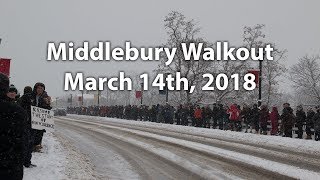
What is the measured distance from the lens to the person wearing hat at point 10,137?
4.16 m

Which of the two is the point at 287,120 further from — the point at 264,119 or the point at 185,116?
the point at 185,116

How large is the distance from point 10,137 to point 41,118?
6.67 meters

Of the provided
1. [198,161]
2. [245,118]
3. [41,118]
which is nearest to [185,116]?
[245,118]

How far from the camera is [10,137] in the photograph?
169 inches

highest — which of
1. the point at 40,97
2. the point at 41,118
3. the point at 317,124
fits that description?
the point at 40,97

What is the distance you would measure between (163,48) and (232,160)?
3607cm

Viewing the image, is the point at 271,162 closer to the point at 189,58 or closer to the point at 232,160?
the point at 232,160

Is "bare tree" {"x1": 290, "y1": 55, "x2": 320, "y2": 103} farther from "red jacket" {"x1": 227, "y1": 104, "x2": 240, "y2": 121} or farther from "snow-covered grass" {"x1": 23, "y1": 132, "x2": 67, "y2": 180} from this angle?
"snow-covered grass" {"x1": 23, "y1": 132, "x2": 67, "y2": 180}

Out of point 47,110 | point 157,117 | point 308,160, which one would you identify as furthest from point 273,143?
point 157,117

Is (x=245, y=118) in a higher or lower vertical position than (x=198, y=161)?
higher

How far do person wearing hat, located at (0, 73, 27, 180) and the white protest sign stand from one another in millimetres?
6084

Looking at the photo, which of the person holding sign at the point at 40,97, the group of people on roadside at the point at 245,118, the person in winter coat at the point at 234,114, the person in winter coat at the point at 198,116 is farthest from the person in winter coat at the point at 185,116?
the person holding sign at the point at 40,97

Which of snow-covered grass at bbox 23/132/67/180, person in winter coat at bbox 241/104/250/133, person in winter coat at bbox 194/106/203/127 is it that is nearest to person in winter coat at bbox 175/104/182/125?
person in winter coat at bbox 194/106/203/127

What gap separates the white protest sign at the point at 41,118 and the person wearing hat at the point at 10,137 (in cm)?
608
